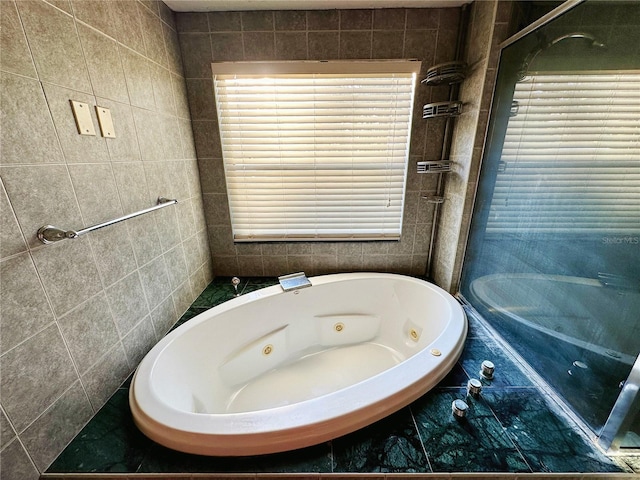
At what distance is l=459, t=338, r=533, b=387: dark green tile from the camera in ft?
3.40

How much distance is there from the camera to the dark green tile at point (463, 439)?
2.49ft

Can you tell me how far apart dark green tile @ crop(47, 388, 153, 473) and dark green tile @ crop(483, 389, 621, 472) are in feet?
3.88

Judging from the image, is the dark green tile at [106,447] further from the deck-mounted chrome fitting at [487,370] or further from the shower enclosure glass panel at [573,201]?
the shower enclosure glass panel at [573,201]

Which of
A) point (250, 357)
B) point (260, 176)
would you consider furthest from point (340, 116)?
point (250, 357)

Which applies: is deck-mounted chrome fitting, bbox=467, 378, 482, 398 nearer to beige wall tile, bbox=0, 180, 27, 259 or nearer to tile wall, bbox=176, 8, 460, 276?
tile wall, bbox=176, 8, 460, 276

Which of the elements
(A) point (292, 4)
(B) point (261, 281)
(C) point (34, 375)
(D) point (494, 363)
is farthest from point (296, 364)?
(A) point (292, 4)

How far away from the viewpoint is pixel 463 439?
2.72 ft

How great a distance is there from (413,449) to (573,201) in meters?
1.00

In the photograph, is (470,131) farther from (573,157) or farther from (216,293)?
(216,293)

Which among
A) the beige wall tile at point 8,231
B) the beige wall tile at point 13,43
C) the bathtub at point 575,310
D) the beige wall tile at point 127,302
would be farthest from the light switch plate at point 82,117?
the bathtub at point 575,310

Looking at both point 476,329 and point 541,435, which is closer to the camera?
point 541,435

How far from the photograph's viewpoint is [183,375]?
3.78 feet

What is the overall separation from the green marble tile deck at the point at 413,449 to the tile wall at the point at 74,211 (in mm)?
137

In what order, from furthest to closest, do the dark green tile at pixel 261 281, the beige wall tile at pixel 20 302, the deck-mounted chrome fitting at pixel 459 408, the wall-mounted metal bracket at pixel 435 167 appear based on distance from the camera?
the dark green tile at pixel 261 281
the wall-mounted metal bracket at pixel 435 167
the deck-mounted chrome fitting at pixel 459 408
the beige wall tile at pixel 20 302
